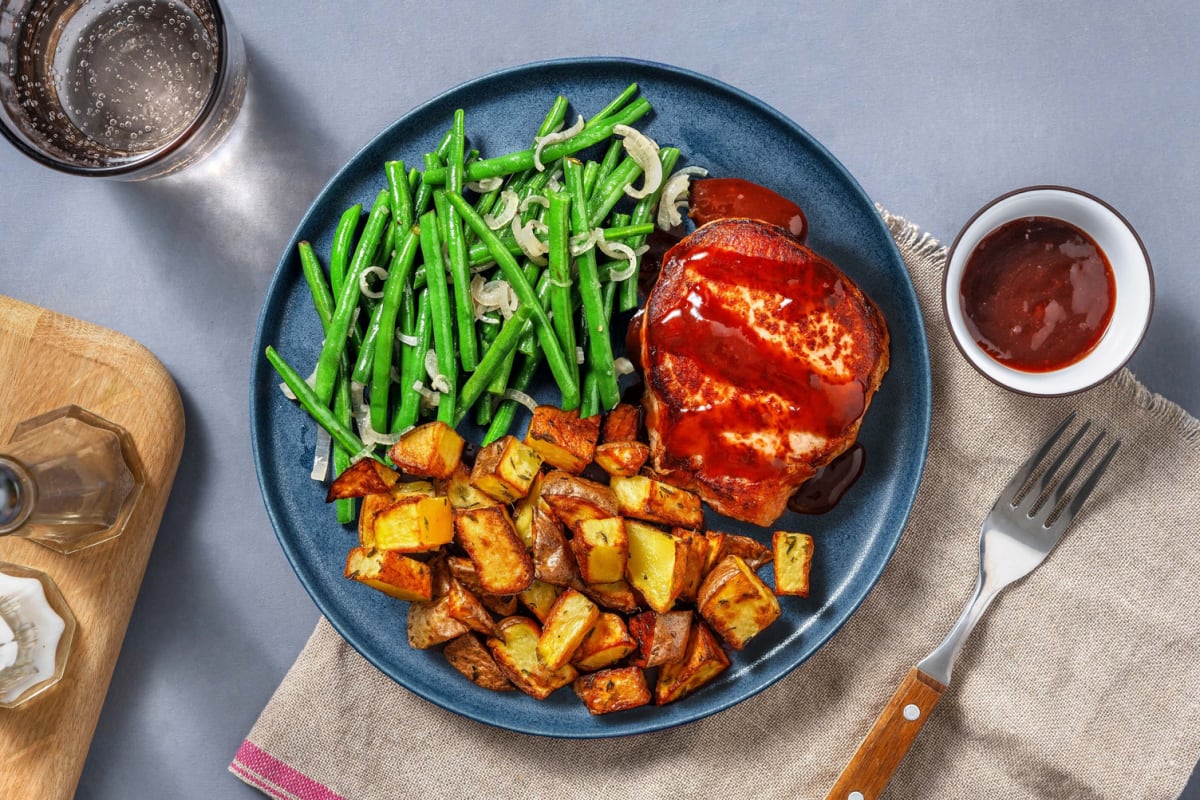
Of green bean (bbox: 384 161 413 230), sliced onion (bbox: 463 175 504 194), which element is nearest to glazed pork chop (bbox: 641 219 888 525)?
sliced onion (bbox: 463 175 504 194)

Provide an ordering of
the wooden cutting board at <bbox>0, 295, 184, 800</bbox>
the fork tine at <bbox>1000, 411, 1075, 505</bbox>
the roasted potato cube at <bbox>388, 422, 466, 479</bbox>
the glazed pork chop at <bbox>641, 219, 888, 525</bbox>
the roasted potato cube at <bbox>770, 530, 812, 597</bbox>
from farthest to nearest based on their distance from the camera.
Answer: the wooden cutting board at <bbox>0, 295, 184, 800</bbox> → the fork tine at <bbox>1000, 411, 1075, 505</bbox> → the roasted potato cube at <bbox>770, 530, 812, 597</bbox> → the roasted potato cube at <bbox>388, 422, 466, 479</bbox> → the glazed pork chop at <bbox>641, 219, 888, 525</bbox>

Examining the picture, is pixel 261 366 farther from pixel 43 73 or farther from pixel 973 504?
pixel 973 504

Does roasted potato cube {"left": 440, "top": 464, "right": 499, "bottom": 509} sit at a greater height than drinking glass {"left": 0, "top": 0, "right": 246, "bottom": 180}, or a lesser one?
lesser

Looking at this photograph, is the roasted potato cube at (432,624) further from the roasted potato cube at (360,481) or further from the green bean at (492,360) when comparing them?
the green bean at (492,360)

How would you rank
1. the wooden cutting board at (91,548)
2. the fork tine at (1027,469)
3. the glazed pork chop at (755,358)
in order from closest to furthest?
1. the glazed pork chop at (755,358)
2. the fork tine at (1027,469)
3. the wooden cutting board at (91,548)

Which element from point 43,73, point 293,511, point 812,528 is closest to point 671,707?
point 812,528

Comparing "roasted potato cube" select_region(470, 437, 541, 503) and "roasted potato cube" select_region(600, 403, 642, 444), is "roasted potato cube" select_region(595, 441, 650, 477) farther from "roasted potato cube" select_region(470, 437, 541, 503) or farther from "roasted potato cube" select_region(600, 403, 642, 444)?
"roasted potato cube" select_region(470, 437, 541, 503)

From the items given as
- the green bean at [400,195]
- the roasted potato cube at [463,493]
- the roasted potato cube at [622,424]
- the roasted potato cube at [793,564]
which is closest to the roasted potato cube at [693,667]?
the roasted potato cube at [793,564]

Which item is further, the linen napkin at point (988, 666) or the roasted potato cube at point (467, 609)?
the linen napkin at point (988, 666)
